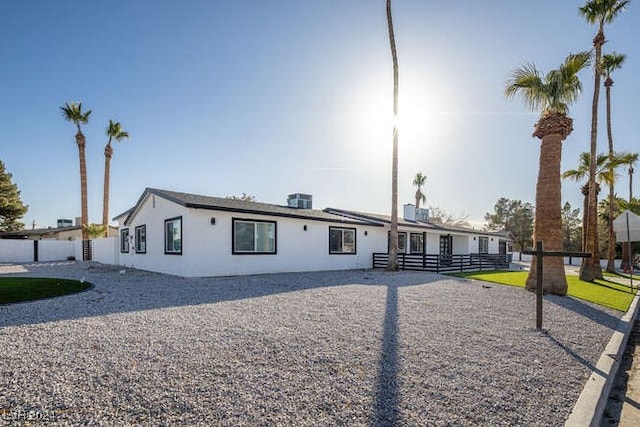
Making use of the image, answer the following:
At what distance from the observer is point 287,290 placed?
909 cm

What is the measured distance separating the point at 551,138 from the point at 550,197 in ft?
5.91

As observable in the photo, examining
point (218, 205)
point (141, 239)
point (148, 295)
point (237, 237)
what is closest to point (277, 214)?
point (237, 237)

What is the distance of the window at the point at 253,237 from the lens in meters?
12.5

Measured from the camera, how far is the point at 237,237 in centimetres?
1248

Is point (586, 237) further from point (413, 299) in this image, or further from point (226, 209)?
point (226, 209)

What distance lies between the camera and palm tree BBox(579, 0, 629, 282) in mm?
14031

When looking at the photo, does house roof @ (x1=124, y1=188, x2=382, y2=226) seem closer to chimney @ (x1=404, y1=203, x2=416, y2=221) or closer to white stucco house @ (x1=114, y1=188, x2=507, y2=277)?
white stucco house @ (x1=114, y1=188, x2=507, y2=277)

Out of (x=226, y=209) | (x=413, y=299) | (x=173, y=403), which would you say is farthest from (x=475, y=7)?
(x=173, y=403)

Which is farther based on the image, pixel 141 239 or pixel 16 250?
pixel 16 250

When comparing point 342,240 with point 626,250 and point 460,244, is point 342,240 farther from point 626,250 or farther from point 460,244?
point 626,250

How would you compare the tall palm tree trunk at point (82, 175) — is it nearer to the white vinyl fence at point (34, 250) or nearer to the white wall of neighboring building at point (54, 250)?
the white wall of neighboring building at point (54, 250)

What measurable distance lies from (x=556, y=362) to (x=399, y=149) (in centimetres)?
1271

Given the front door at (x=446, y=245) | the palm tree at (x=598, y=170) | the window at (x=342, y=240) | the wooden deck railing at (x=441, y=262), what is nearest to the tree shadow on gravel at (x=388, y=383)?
the window at (x=342, y=240)

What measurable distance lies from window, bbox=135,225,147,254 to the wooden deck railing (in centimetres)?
1126
